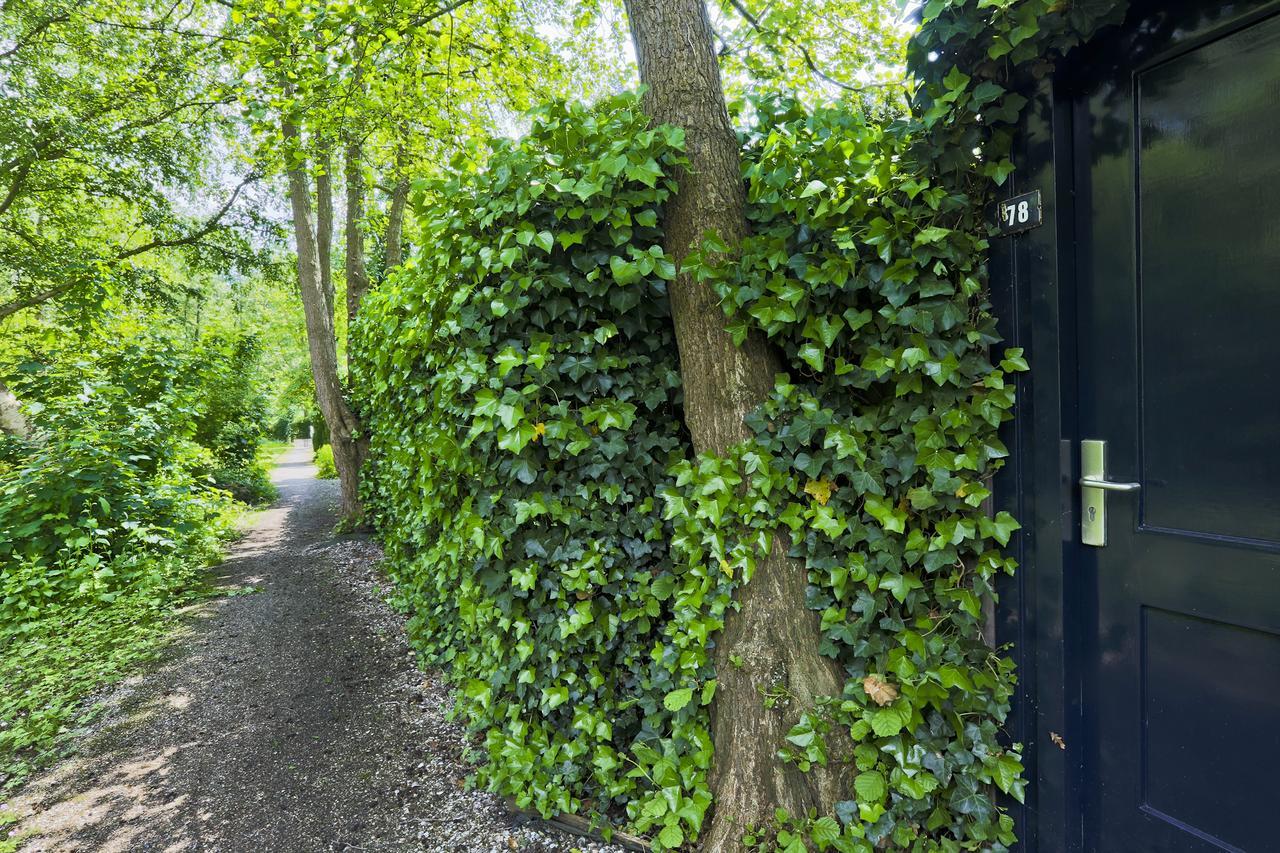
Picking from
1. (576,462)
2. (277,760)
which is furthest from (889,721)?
(277,760)

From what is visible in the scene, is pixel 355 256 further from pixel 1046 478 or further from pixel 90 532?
pixel 1046 478

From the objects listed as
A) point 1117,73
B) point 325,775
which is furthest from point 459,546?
point 1117,73

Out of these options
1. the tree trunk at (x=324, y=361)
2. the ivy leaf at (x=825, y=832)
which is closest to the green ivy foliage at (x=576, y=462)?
the ivy leaf at (x=825, y=832)

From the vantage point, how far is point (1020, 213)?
173 centimetres

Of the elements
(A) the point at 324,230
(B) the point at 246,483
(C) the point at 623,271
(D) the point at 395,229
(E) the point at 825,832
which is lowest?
(E) the point at 825,832

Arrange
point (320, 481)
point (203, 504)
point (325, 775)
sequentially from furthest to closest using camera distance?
1. point (320, 481)
2. point (203, 504)
3. point (325, 775)

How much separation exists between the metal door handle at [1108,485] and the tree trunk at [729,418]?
0.88 meters

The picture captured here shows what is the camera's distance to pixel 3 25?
6.87 meters

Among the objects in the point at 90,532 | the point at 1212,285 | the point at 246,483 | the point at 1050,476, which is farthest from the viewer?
the point at 246,483

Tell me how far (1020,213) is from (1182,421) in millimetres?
720

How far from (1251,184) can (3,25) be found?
37.4 ft

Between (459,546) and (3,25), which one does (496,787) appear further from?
(3,25)

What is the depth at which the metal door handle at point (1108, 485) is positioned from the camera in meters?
1.55

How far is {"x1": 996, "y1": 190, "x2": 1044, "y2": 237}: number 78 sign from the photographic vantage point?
1692 millimetres
